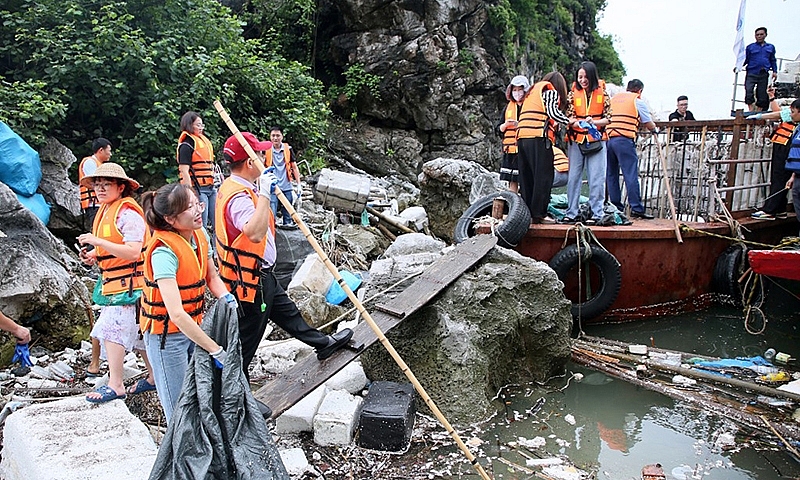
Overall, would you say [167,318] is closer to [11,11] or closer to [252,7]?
[11,11]

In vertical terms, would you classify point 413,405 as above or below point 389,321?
below

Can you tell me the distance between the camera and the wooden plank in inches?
149

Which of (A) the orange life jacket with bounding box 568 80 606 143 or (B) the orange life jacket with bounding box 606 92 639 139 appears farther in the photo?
(B) the orange life jacket with bounding box 606 92 639 139

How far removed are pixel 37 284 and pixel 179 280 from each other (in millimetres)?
2765

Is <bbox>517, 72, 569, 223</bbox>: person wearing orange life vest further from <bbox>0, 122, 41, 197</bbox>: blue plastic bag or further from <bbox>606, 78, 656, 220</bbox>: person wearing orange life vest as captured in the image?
<bbox>0, 122, 41, 197</bbox>: blue plastic bag

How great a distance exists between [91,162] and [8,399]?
Answer: 10.2 ft

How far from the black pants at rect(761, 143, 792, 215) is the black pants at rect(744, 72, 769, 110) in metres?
3.51

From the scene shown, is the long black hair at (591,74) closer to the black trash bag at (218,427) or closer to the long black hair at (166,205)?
the long black hair at (166,205)

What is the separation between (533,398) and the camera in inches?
195

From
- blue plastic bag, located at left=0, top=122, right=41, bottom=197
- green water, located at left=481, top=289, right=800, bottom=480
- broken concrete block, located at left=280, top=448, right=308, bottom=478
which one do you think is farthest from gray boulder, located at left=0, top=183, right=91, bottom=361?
green water, located at left=481, top=289, right=800, bottom=480

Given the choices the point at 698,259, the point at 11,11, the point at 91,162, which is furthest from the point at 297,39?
the point at 698,259

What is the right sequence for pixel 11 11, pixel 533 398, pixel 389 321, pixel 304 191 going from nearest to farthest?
pixel 389 321
pixel 533 398
pixel 11 11
pixel 304 191

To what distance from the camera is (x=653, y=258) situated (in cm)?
696

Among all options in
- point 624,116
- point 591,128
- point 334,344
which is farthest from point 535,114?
point 334,344
